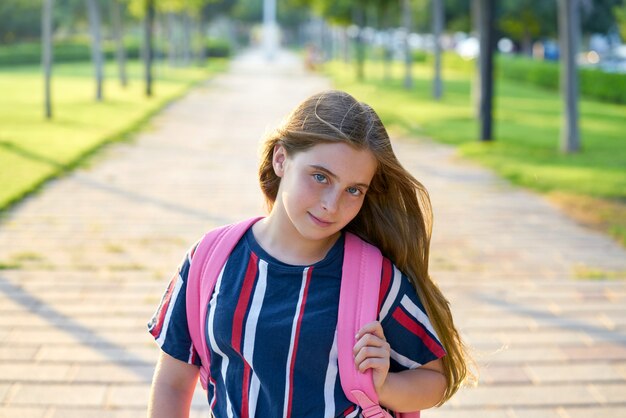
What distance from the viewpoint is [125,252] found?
6469mm

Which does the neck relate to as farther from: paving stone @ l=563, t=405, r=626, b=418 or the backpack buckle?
paving stone @ l=563, t=405, r=626, b=418

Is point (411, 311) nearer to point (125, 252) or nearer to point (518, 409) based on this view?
point (518, 409)

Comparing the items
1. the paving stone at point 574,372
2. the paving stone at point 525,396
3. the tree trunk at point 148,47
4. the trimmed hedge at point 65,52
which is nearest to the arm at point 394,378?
the paving stone at point 525,396

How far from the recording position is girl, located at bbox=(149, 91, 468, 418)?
174cm

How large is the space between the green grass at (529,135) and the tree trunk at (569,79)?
0.23m

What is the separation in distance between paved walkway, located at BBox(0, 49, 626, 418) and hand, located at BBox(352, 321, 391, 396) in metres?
0.59

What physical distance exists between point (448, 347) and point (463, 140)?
12.5 meters

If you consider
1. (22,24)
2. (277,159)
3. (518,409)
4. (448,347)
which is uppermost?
(22,24)

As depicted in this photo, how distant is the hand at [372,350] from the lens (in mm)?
1688

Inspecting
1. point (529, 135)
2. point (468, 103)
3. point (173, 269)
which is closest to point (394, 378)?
point (173, 269)

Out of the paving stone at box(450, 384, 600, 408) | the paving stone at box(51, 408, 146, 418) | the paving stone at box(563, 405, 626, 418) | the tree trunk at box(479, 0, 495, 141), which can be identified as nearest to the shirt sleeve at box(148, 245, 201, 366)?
the paving stone at box(51, 408, 146, 418)

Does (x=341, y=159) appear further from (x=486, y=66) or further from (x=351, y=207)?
(x=486, y=66)

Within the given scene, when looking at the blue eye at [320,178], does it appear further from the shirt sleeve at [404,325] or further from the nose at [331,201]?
the shirt sleeve at [404,325]

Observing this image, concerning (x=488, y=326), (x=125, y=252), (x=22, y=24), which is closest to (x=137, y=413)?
(x=488, y=326)
